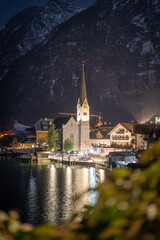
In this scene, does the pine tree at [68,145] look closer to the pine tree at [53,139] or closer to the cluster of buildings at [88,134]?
the pine tree at [53,139]

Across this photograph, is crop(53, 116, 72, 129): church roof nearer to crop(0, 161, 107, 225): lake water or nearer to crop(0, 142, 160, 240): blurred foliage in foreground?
crop(0, 161, 107, 225): lake water

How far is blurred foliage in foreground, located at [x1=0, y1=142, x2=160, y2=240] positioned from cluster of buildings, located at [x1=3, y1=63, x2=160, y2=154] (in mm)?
70764

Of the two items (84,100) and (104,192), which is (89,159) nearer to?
(84,100)

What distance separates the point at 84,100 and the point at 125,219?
95417 millimetres

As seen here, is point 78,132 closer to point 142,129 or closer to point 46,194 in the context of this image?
point 142,129

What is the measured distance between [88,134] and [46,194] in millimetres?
55952

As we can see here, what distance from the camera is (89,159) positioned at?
7306cm

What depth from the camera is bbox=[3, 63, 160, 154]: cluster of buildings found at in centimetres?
7588

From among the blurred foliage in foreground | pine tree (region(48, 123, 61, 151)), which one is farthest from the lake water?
pine tree (region(48, 123, 61, 151))

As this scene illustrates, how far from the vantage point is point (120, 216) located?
6.89 ft

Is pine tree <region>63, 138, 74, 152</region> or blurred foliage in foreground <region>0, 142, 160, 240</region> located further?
pine tree <region>63, 138, 74, 152</region>

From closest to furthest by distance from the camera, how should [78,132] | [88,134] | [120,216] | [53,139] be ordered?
1. [120,216]
2. [53,139]
3. [88,134]
4. [78,132]

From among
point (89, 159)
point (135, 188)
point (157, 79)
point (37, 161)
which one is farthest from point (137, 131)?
point (157, 79)

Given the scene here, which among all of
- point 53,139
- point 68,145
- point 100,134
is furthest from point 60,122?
point 100,134
